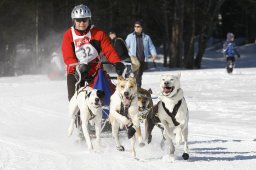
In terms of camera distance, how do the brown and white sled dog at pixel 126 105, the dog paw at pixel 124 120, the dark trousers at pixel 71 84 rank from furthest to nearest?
1. the dark trousers at pixel 71 84
2. the dog paw at pixel 124 120
3. the brown and white sled dog at pixel 126 105

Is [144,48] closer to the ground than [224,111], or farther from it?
farther from it

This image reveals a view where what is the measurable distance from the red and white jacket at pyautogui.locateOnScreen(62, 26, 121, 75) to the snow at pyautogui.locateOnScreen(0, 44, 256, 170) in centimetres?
127

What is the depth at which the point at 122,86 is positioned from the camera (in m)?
7.97

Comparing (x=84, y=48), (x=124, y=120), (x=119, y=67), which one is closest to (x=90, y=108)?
(x=124, y=120)

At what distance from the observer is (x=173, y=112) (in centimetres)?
773

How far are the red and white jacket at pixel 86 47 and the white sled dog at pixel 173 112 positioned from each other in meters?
1.91

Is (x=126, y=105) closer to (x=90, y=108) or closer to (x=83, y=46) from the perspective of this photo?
(x=90, y=108)

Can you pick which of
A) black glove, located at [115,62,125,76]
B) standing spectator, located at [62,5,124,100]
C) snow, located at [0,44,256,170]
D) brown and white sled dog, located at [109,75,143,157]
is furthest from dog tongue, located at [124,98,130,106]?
standing spectator, located at [62,5,124,100]

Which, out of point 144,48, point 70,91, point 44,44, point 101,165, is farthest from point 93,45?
point 44,44

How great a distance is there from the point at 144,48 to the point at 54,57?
14.8m

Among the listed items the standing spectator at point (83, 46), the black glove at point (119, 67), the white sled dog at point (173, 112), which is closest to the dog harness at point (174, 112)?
the white sled dog at point (173, 112)

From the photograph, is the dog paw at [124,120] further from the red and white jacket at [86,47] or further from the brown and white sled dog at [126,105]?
the red and white jacket at [86,47]

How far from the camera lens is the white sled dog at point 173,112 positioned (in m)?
7.68

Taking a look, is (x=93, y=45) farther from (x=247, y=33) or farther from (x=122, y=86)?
(x=247, y=33)
